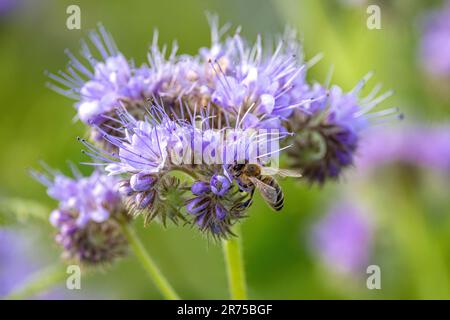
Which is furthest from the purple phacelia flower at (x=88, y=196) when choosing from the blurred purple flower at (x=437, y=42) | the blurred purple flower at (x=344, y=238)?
the blurred purple flower at (x=437, y=42)

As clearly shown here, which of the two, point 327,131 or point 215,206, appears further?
point 327,131

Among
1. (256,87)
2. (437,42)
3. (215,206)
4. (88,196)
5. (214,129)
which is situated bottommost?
(215,206)

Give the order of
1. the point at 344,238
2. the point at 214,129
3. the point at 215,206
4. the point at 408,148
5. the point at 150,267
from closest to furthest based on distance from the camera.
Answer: the point at 215,206
the point at 214,129
the point at 150,267
the point at 408,148
the point at 344,238

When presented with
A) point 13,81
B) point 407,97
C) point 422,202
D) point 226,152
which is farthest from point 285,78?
point 13,81

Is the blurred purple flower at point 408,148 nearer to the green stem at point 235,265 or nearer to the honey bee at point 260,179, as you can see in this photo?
the green stem at point 235,265

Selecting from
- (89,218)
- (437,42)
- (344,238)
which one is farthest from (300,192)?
(89,218)

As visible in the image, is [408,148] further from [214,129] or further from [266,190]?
[266,190]

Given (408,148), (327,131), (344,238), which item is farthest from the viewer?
(344,238)

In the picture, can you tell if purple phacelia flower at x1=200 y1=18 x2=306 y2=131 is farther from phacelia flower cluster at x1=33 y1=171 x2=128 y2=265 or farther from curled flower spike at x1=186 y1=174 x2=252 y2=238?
phacelia flower cluster at x1=33 y1=171 x2=128 y2=265
